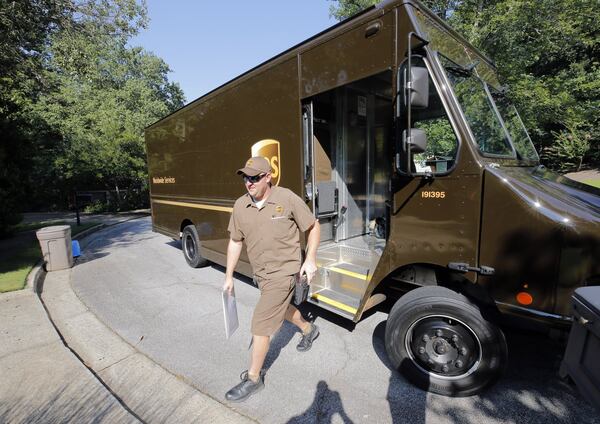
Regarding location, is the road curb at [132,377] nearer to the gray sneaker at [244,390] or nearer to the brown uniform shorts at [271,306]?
the gray sneaker at [244,390]

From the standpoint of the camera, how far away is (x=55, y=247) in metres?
6.82

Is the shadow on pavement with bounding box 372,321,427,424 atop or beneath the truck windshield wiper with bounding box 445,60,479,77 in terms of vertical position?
Result: beneath

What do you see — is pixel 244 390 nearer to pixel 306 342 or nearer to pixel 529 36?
pixel 306 342

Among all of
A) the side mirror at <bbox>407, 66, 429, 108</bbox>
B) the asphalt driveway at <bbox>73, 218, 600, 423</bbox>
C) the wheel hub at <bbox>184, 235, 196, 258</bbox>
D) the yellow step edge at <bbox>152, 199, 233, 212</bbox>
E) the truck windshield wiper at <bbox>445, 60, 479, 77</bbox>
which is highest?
the truck windshield wiper at <bbox>445, 60, 479, 77</bbox>

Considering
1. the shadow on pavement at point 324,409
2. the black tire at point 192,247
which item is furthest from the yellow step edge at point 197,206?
the shadow on pavement at point 324,409

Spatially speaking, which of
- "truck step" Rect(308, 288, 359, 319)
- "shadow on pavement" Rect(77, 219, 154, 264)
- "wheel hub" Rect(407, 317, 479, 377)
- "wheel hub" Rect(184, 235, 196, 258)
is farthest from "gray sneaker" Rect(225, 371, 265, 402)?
"shadow on pavement" Rect(77, 219, 154, 264)

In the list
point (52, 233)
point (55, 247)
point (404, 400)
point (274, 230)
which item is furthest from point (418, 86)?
point (55, 247)

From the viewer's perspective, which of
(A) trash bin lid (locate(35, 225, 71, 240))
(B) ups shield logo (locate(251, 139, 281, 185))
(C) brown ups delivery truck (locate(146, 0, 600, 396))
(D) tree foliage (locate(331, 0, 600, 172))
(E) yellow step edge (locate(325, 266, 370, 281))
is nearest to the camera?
(C) brown ups delivery truck (locate(146, 0, 600, 396))

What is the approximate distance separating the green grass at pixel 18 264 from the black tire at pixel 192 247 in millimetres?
2744

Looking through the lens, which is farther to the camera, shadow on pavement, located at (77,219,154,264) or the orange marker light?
shadow on pavement, located at (77,219,154,264)

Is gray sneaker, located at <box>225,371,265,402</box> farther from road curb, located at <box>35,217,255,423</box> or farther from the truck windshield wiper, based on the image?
the truck windshield wiper

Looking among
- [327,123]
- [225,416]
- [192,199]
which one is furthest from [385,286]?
[192,199]

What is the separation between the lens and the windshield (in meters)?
2.77

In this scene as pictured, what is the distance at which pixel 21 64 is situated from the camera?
26.2ft
